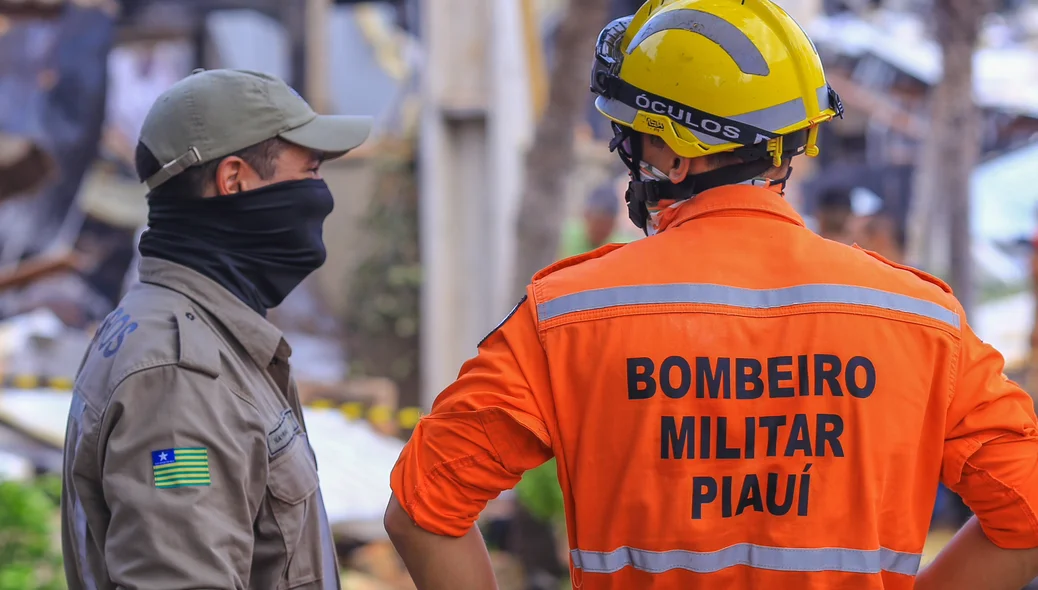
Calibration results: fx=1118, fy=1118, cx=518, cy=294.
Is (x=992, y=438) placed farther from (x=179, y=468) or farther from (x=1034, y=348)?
(x=1034, y=348)

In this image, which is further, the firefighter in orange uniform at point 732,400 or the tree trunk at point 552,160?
the tree trunk at point 552,160

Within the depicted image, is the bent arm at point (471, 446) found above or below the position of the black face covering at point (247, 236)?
below

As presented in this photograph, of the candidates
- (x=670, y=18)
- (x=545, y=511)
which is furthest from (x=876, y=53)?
(x=670, y=18)

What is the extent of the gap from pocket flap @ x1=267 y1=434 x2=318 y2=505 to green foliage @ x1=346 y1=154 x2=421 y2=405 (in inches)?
326

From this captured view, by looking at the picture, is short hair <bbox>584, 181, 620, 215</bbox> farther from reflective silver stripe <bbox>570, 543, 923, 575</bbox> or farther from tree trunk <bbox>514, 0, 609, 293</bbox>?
reflective silver stripe <bbox>570, 543, 923, 575</bbox>

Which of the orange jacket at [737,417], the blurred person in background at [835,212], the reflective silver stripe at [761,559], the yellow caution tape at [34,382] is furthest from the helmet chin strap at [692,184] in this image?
the yellow caution tape at [34,382]

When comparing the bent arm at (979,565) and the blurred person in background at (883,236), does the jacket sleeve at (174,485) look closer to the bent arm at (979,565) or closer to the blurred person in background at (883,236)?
the bent arm at (979,565)

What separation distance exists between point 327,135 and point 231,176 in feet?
0.77

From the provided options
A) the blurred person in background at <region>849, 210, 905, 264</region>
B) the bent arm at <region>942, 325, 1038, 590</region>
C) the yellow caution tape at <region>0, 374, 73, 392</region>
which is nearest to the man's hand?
the bent arm at <region>942, 325, 1038, 590</region>

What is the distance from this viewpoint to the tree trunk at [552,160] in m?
6.97

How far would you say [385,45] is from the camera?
11.2 metres

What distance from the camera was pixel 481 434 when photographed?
1.82 meters

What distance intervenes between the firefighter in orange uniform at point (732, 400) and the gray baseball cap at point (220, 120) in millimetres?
830

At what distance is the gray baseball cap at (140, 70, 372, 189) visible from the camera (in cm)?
233
